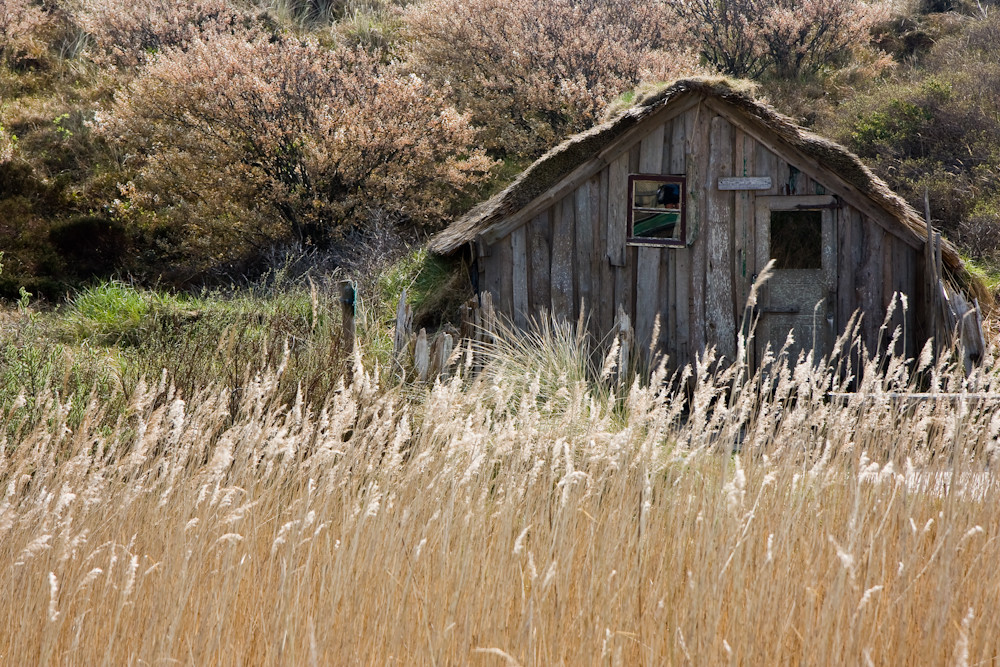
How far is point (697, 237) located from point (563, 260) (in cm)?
139

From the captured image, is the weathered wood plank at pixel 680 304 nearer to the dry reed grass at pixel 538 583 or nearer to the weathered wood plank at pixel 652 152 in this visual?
the weathered wood plank at pixel 652 152

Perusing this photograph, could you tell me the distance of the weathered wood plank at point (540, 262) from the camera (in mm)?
9117

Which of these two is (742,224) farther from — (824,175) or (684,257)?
(824,175)

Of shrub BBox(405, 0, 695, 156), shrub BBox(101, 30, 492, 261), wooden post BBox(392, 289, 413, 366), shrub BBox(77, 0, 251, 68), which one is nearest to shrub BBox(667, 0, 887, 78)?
shrub BBox(405, 0, 695, 156)

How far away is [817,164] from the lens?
8766 millimetres

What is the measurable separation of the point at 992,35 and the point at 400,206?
553 inches

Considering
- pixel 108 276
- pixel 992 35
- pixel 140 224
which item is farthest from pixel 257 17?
pixel 992 35

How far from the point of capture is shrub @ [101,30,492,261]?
14133mm

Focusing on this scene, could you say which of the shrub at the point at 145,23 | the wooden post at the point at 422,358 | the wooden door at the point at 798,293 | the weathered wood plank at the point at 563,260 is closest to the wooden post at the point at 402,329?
the wooden post at the point at 422,358

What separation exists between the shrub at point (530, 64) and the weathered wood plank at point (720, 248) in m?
8.12

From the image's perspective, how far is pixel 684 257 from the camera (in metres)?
9.12

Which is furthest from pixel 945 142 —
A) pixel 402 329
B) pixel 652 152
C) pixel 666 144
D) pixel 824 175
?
pixel 402 329

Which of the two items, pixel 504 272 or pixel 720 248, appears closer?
pixel 720 248

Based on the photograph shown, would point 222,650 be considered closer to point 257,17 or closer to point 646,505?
point 646,505
